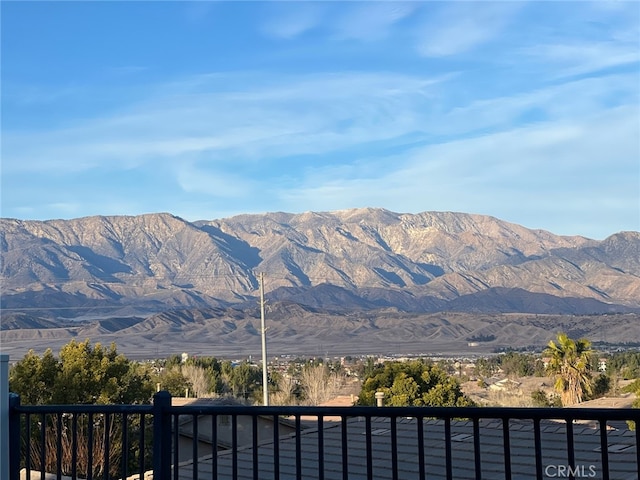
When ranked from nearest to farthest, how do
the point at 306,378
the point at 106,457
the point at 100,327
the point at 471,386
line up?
1. the point at 106,457
2. the point at 306,378
3. the point at 471,386
4. the point at 100,327

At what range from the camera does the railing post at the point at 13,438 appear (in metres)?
6.01

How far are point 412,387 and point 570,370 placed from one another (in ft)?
35.1

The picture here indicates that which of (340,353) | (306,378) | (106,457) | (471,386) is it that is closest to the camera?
(106,457)

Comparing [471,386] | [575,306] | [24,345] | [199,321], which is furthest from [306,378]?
[575,306]

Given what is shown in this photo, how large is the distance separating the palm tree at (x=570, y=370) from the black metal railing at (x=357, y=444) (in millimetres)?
28354

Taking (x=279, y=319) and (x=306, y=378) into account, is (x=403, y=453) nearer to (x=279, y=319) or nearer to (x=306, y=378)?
(x=306, y=378)

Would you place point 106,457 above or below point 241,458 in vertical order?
above

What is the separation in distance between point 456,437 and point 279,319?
14834 cm

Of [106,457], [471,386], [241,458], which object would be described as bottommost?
[471,386]

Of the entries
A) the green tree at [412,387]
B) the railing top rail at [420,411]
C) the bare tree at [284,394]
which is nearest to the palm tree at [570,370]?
the green tree at [412,387]

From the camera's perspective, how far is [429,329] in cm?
14550

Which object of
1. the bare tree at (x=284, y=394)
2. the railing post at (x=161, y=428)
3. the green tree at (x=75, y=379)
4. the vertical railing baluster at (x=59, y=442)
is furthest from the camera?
the bare tree at (x=284, y=394)
